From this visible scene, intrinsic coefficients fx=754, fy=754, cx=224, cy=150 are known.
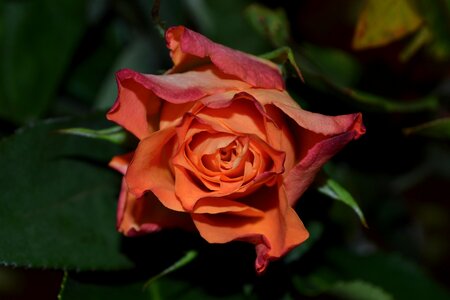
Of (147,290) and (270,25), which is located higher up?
(270,25)

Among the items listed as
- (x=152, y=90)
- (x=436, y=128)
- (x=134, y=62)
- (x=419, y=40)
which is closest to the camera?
(x=152, y=90)

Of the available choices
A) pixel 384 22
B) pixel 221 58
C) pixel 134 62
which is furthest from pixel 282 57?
pixel 134 62

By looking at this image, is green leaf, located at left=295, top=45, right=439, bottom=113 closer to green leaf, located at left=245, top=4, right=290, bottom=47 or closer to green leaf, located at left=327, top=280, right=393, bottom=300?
green leaf, located at left=245, top=4, right=290, bottom=47

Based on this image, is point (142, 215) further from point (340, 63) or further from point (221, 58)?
point (340, 63)

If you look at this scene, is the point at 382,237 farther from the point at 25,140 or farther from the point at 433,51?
the point at 25,140

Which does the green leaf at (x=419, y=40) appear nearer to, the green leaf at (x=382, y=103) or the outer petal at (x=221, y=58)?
the green leaf at (x=382, y=103)

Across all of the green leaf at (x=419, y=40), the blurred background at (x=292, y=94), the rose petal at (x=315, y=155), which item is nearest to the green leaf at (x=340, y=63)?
the blurred background at (x=292, y=94)

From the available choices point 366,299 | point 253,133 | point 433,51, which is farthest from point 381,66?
point 253,133
